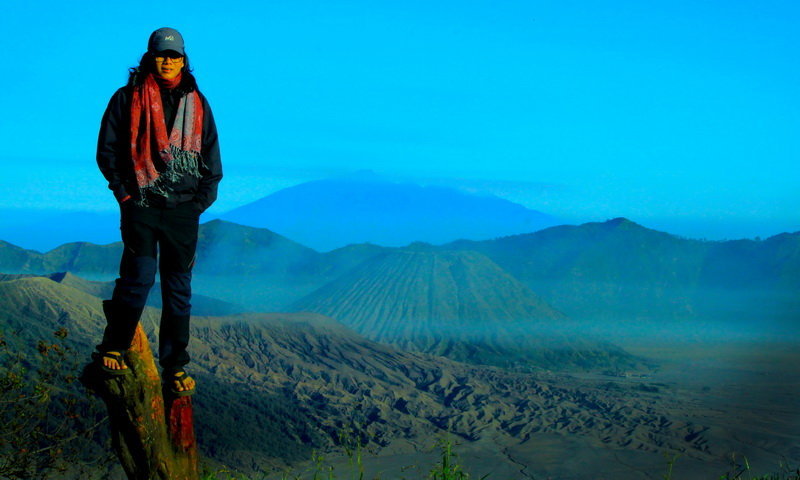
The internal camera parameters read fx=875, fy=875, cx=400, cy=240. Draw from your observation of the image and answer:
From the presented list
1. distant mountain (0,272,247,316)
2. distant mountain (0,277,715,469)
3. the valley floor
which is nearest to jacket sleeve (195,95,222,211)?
the valley floor

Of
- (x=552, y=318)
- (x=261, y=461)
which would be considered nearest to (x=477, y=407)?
(x=261, y=461)

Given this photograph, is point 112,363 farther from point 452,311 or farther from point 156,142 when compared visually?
point 452,311

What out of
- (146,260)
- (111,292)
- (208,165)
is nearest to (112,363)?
(146,260)

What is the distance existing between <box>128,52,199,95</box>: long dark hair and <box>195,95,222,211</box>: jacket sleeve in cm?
14

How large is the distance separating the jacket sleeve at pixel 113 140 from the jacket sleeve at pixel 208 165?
0.47 m

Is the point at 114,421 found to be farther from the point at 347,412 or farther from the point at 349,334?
the point at 349,334

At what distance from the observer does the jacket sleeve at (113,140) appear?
5496mm

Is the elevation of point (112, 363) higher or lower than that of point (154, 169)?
lower

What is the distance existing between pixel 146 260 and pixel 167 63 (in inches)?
49.2

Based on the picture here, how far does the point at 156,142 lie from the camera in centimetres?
548

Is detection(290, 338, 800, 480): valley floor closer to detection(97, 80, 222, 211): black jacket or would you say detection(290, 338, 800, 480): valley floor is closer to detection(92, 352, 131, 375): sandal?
detection(92, 352, 131, 375): sandal

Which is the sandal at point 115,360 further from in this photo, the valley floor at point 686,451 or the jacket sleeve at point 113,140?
the valley floor at point 686,451

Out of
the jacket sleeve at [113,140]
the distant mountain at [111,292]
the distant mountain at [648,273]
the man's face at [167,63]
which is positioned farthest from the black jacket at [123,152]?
the distant mountain at [648,273]

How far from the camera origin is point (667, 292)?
13400 centimetres
